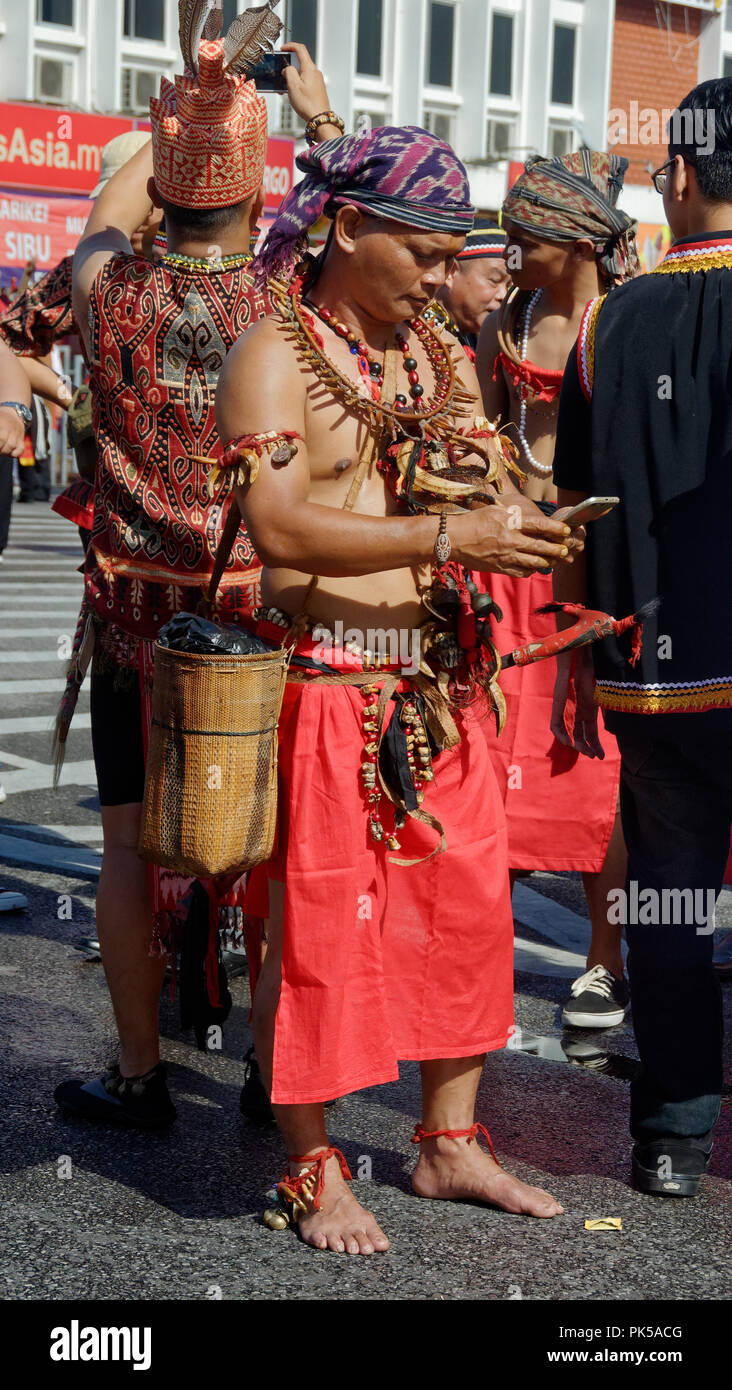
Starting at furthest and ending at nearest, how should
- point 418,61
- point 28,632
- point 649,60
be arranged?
point 649,60 → point 418,61 → point 28,632

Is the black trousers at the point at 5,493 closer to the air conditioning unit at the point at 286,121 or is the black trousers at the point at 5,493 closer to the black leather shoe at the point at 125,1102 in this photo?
the black leather shoe at the point at 125,1102

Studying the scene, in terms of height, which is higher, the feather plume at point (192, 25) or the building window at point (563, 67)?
the building window at point (563, 67)

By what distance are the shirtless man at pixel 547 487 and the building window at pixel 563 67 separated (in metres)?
29.8

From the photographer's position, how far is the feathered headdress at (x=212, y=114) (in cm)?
342

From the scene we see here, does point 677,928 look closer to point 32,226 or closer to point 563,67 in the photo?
point 32,226

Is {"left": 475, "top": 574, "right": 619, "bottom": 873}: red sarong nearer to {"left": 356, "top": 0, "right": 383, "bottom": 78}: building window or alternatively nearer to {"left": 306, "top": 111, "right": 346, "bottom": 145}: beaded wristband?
{"left": 306, "top": 111, "right": 346, "bottom": 145}: beaded wristband

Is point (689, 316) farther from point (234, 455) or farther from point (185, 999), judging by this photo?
point (185, 999)

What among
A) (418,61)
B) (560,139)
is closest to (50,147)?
(418,61)

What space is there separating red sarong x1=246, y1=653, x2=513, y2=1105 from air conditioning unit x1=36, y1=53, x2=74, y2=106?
26.1 meters

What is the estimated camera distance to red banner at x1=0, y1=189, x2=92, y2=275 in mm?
24062

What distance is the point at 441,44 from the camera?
3105cm

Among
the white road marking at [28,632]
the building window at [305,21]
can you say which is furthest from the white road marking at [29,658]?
the building window at [305,21]

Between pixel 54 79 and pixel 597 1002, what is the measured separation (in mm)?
26012
